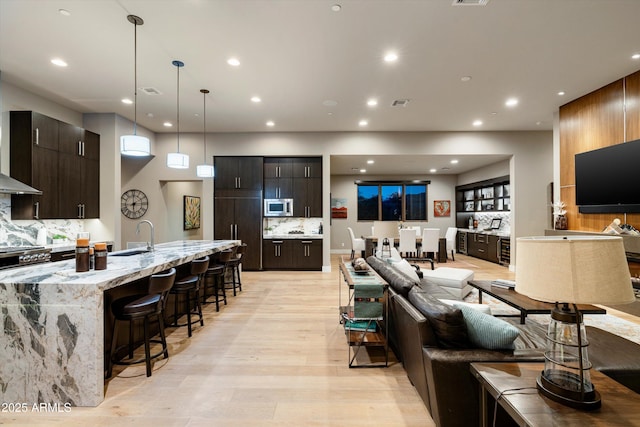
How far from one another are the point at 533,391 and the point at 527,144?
726 centimetres

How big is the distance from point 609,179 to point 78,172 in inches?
337

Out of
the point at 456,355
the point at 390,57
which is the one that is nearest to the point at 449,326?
the point at 456,355

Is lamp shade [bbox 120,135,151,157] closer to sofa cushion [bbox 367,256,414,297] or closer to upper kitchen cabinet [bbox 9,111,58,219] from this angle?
upper kitchen cabinet [bbox 9,111,58,219]

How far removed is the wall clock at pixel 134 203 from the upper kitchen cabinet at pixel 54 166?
1295mm

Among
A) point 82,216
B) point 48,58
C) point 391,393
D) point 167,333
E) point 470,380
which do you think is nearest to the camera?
point 470,380

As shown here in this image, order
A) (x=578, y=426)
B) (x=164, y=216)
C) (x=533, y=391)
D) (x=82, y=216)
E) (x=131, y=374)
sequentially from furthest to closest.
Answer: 1. (x=164, y=216)
2. (x=82, y=216)
3. (x=131, y=374)
4. (x=533, y=391)
5. (x=578, y=426)

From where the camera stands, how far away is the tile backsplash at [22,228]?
4352mm

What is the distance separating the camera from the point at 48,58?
372cm

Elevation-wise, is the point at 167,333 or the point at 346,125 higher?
the point at 346,125

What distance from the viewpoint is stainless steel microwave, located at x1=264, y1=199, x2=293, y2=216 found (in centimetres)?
714

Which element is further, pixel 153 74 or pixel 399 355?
pixel 153 74

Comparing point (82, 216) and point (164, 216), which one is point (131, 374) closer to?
point (82, 216)

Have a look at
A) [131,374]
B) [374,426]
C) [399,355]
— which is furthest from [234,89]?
[374,426]

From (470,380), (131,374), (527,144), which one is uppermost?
(527,144)
